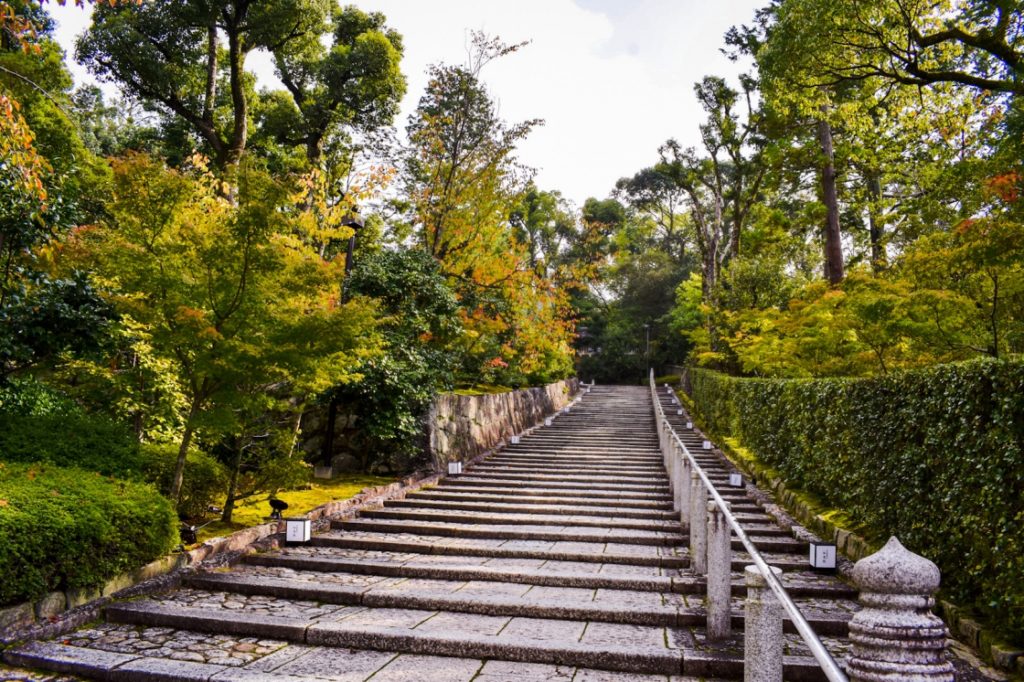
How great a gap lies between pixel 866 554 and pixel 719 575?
2.55 meters

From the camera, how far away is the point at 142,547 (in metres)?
5.89

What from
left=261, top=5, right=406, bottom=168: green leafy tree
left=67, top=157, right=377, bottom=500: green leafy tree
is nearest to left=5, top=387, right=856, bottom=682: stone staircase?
A: left=67, top=157, right=377, bottom=500: green leafy tree

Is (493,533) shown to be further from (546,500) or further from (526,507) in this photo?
(546,500)

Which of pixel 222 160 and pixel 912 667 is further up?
pixel 222 160

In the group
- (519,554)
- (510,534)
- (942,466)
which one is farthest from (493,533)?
(942,466)

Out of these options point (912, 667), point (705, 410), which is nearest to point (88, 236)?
point (912, 667)

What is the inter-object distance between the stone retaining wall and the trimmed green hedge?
6444mm

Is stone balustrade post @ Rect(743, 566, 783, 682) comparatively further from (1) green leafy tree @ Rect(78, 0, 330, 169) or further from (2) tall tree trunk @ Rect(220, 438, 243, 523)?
(1) green leafy tree @ Rect(78, 0, 330, 169)

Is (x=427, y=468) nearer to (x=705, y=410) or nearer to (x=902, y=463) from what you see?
(x=902, y=463)

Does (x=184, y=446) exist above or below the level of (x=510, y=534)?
above

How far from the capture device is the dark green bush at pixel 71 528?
4.74 m

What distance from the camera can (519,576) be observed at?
21.5ft

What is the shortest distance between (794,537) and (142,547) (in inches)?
280

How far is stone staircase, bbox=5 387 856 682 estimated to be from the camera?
14.6 ft
